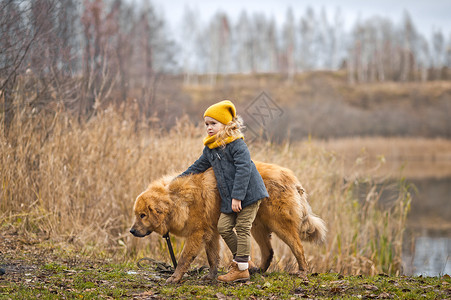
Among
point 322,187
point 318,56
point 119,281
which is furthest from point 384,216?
point 318,56

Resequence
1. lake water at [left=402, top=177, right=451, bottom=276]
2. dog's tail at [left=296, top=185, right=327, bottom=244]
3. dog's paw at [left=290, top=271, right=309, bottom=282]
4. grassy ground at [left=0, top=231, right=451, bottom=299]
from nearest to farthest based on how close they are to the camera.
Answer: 1. grassy ground at [left=0, top=231, right=451, bottom=299]
2. dog's paw at [left=290, top=271, right=309, bottom=282]
3. dog's tail at [left=296, top=185, right=327, bottom=244]
4. lake water at [left=402, top=177, right=451, bottom=276]

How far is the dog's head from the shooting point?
167 inches

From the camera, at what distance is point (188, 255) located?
425 centimetres

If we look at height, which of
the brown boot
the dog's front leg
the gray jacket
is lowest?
the brown boot

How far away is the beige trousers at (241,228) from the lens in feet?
14.0

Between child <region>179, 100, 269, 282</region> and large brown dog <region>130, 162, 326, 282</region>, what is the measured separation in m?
0.16

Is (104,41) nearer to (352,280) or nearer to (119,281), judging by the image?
(119,281)

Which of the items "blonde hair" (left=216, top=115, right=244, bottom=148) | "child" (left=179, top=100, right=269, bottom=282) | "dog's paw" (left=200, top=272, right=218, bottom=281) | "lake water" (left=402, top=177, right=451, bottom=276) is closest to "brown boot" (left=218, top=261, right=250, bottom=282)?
"child" (left=179, top=100, right=269, bottom=282)

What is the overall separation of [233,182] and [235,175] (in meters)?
0.10

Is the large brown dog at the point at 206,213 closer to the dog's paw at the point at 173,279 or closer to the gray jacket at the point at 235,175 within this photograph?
the dog's paw at the point at 173,279

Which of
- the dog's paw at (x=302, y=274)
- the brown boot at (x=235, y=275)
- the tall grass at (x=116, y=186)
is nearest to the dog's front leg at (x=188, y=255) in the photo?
the brown boot at (x=235, y=275)

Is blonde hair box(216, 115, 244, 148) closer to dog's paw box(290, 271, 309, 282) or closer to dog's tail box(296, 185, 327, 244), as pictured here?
dog's tail box(296, 185, 327, 244)

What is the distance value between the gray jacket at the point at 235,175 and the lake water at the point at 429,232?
3.39 m

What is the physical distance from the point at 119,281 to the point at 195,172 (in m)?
1.34
